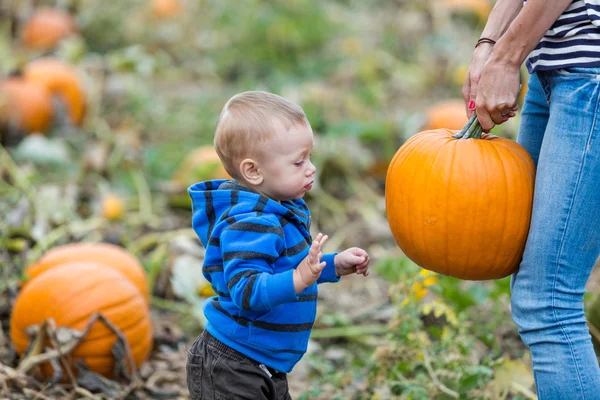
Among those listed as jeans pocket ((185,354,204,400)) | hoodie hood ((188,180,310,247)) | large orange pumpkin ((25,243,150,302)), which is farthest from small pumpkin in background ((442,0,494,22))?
jeans pocket ((185,354,204,400))

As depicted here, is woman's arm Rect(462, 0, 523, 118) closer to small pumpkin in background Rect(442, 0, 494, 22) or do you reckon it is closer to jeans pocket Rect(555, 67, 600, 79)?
jeans pocket Rect(555, 67, 600, 79)

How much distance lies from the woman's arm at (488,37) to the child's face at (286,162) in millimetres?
544

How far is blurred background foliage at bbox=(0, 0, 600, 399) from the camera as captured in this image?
2.97 metres

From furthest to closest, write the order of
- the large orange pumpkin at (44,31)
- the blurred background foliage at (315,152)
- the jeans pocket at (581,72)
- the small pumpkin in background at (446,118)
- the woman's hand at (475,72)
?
the large orange pumpkin at (44,31) → the small pumpkin in background at (446,118) → the blurred background foliage at (315,152) → the woman's hand at (475,72) → the jeans pocket at (581,72)

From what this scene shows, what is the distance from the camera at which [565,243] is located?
1998mm

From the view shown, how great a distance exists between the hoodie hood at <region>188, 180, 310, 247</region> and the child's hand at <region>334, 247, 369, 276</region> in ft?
0.43

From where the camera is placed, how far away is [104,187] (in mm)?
4891

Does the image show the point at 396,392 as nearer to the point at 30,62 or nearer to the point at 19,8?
the point at 30,62

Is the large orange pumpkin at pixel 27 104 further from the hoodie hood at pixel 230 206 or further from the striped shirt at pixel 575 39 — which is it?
the striped shirt at pixel 575 39

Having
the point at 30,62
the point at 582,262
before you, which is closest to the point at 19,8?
the point at 30,62

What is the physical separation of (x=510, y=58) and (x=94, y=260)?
7.13 feet

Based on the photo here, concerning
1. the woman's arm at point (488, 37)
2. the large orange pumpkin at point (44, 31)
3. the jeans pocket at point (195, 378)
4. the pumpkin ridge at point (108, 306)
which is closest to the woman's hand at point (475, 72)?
the woman's arm at point (488, 37)

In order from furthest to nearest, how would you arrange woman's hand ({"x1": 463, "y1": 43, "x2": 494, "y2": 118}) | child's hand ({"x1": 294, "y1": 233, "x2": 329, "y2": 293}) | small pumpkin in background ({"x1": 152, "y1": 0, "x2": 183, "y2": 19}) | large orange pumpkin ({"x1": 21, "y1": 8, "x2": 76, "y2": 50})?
small pumpkin in background ({"x1": 152, "y1": 0, "x2": 183, "y2": 19})
large orange pumpkin ({"x1": 21, "y1": 8, "x2": 76, "y2": 50})
woman's hand ({"x1": 463, "y1": 43, "x2": 494, "y2": 118})
child's hand ({"x1": 294, "y1": 233, "x2": 329, "y2": 293})

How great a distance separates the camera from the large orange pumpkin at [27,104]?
5.57 metres
